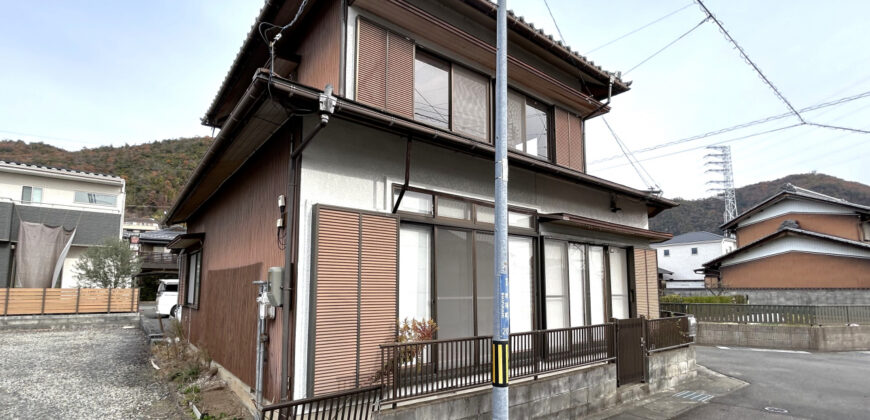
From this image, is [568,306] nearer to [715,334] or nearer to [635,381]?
[635,381]

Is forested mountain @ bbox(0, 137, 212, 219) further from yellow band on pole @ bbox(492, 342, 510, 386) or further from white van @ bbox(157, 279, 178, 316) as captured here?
yellow band on pole @ bbox(492, 342, 510, 386)

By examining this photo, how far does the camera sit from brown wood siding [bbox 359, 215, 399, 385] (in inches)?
224

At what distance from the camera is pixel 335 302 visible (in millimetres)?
5492

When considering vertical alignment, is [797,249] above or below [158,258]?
above

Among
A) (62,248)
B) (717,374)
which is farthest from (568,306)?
(62,248)

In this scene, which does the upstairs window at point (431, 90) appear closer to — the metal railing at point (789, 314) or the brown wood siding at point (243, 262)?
the brown wood siding at point (243, 262)

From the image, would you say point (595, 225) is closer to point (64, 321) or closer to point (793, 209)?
point (64, 321)

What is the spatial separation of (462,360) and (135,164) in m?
67.6

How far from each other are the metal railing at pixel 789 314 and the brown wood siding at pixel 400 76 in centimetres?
1590

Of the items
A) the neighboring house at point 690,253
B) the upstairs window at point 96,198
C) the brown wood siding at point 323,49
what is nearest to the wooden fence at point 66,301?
the upstairs window at point 96,198

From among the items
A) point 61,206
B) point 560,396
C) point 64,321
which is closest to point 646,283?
point 560,396

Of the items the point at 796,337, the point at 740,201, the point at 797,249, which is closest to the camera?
the point at 796,337

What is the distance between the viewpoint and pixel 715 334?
674 inches

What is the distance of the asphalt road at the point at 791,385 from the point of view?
26.2 ft
